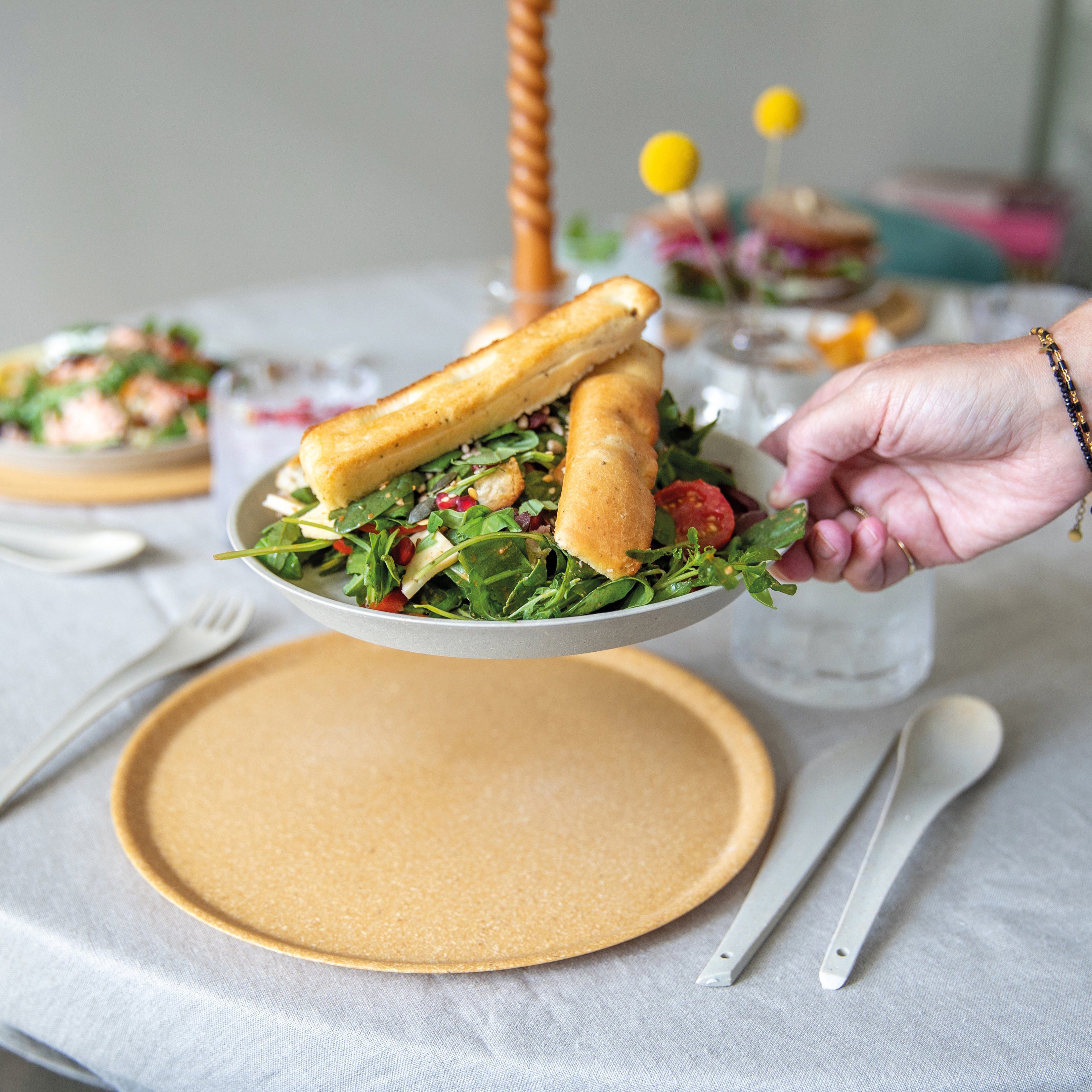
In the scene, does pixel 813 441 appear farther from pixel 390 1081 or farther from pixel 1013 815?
pixel 390 1081

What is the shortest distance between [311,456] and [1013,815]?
2.81ft

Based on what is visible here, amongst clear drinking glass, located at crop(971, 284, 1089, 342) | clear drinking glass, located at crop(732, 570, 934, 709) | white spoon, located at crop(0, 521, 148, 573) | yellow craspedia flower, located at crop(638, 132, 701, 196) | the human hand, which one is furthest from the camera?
clear drinking glass, located at crop(971, 284, 1089, 342)

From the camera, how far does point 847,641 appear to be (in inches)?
51.2

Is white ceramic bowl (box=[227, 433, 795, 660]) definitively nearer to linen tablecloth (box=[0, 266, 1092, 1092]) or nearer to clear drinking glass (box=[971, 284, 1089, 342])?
linen tablecloth (box=[0, 266, 1092, 1092])

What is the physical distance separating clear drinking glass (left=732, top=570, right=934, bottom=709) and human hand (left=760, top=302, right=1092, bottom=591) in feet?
0.20

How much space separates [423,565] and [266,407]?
3.17 ft

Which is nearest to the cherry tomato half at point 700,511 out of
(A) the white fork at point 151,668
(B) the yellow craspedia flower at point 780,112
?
(A) the white fork at point 151,668

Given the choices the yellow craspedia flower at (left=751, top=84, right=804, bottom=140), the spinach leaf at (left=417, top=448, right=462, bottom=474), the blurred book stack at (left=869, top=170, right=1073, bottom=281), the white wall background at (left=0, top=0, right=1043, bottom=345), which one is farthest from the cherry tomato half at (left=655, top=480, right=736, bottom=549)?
the blurred book stack at (left=869, top=170, right=1073, bottom=281)

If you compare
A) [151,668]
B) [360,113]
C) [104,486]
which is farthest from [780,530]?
[360,113]

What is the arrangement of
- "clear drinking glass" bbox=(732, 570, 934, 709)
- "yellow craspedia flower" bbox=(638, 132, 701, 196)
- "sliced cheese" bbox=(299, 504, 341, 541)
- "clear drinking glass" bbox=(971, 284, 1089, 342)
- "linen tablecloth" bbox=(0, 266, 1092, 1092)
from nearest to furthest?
1. "linen tablecloth" bbox=(0, 266, 1092, 1092)
2. "sliced cheese" bbox=(299, 504, 341, 541)
3. "clear drinking glass" bbox=(732, 570, 934, 709)
4. "yellow craspedia flower" bbox=(638, 132, 701, 196)
5. "clear drinking glass" bbox=(971, 284, 1089, 342)

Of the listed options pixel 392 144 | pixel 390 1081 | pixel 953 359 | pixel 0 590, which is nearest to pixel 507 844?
pixel 390 1081

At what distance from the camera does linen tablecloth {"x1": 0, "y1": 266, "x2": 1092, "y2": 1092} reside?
2.80ft

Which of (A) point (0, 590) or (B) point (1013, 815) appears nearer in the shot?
(B) point (1013, 815)

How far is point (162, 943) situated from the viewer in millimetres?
953
